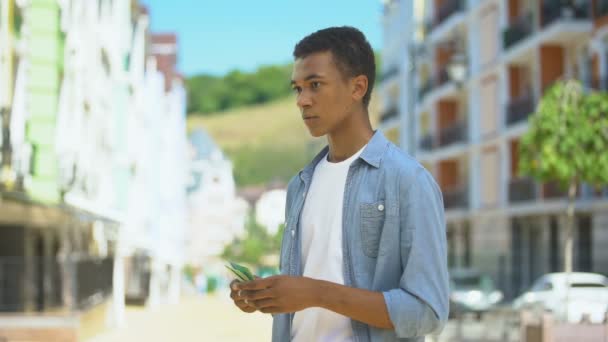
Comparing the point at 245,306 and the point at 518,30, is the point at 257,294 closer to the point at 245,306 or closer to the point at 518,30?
the point at 245,306

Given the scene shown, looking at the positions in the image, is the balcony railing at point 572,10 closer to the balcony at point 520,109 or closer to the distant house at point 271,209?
the balcony at point 520,109

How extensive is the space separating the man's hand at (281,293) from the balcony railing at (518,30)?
42.6 meters

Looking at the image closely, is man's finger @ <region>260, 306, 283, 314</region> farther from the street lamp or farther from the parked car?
the parked car

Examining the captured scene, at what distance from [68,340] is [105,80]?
20.4 meters

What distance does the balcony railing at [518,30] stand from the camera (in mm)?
45000

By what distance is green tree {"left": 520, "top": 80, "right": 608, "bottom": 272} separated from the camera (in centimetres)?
2698

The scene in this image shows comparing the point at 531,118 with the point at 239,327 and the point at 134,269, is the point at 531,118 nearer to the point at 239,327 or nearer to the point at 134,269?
the point at 239,327

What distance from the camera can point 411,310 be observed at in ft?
10.3

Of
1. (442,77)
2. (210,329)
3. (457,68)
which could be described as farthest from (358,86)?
(442,77)

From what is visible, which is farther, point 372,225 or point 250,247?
point 250,247

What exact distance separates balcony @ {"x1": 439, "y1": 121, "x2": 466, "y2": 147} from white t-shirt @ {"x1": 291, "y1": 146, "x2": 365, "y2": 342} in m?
52.7

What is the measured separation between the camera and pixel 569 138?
26938 millimetres

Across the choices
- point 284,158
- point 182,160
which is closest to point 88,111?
point 182,160

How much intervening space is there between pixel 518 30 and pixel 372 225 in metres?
44.2
